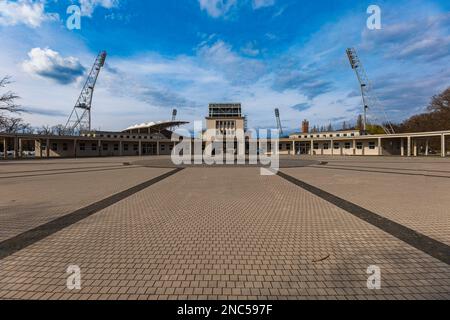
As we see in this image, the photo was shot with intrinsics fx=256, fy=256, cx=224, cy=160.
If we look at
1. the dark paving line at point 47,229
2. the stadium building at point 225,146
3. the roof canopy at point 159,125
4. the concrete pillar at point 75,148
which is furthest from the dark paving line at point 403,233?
the roof canopy at point 159,125

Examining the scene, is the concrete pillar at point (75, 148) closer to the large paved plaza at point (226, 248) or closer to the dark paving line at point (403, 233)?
the large paved plaza at point (226, 248)

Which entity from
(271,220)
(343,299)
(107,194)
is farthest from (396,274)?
(107,194)

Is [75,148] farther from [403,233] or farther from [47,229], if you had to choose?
[403,233]

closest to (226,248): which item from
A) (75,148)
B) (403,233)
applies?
(403,233)

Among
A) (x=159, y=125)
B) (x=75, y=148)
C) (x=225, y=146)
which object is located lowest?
(x=75, y=148)

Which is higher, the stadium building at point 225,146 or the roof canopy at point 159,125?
the roof canopy at point 159,125

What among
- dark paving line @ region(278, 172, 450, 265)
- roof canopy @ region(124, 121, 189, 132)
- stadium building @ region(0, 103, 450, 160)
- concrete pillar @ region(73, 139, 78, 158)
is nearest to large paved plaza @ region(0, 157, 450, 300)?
dark paving line @ region(278, 172, 450, 265)

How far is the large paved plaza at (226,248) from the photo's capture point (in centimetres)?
336

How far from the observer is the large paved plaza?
336cm

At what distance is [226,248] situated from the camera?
470 centimetres

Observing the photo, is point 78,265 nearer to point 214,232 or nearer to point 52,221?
point 214,232

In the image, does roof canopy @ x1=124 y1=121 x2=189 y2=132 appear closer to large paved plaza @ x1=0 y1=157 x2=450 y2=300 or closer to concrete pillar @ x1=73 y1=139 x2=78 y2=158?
concrete pillar @ x1=73 y1=139 x2=78 y2=158

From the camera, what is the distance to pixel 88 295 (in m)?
3.19

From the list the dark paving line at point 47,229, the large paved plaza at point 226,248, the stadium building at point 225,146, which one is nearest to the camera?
the large paved plaza at point 226,248
